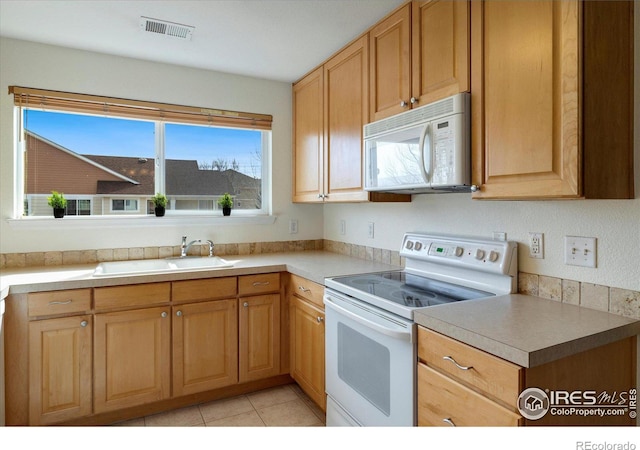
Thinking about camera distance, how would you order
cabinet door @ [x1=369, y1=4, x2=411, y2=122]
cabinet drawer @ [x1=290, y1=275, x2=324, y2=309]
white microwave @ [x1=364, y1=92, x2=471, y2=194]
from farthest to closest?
cabinet drawer @ [x1=290, y1=275, x2=324, y2=309]
cabinet door @ [x1=369, y1=4, x2=411, y2=122]
white microwave @ [x1=364, y1=92, x2=471, y2=194]

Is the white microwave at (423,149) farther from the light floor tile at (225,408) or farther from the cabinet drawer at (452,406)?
the light floor tile at (225,408)

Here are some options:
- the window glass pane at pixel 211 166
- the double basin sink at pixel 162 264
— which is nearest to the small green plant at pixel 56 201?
the double basin sink at pixel 162 264

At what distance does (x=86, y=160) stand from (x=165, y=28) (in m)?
1.10

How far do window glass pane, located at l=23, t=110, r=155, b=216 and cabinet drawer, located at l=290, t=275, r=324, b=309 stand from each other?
1.30m

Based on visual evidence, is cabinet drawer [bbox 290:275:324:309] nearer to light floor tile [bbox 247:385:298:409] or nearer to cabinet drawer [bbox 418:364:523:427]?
light floor tile [bbox 247:385:298:409]

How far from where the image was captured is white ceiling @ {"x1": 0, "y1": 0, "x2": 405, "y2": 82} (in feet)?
6.49

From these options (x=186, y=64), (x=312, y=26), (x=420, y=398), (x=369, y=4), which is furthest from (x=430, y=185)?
(x=186, y=64)

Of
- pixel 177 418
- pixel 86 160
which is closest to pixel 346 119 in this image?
pixel 86 160

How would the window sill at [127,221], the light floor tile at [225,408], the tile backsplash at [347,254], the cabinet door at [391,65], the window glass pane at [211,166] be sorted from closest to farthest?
the tile backsplash at [347,254] < the cabinet door at [391,65] < the light floor tile at [225,408] < the window sill at [127,221] < the window glass pane at [211,166]

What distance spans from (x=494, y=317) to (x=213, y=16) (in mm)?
2013

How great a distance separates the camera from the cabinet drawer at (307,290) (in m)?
2.22

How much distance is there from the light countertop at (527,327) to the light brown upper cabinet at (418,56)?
2.97ft

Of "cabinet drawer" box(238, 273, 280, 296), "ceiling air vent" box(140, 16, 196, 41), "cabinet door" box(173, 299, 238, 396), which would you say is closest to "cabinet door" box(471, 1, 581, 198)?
"cabinet drawer" box(238, 273, 280, 296)

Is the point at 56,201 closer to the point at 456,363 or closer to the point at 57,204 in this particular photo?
the point at 57,204
